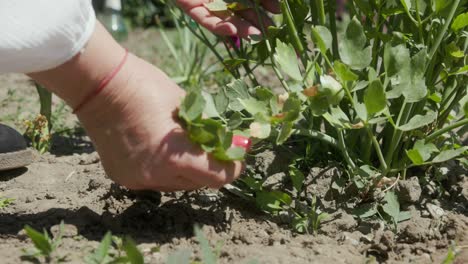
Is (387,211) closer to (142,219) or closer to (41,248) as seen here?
(142,219)

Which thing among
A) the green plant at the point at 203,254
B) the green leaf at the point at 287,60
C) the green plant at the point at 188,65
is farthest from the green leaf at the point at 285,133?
the green plant at the point at 188,65

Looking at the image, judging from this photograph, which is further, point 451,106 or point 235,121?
point 451,106

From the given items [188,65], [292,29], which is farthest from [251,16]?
[188,65]

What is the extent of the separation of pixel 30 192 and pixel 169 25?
2.70 meters

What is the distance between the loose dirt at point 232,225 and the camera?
54.9 inches

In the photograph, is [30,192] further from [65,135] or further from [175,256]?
[175,256]

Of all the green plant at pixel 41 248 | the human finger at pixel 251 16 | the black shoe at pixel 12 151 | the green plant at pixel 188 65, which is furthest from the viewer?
the green plant at pixel 188 65

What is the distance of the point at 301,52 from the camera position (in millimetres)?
1569

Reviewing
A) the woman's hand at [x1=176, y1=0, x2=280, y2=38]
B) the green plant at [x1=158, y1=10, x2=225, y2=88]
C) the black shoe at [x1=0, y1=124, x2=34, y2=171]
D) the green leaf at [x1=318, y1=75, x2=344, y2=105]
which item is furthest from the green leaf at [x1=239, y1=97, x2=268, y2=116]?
the green plant at [x1=158, y1=10, x2=225, y2=88]

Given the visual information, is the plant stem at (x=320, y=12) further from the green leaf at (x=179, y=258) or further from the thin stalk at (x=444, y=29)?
the green leaf at (x=179, y=258)

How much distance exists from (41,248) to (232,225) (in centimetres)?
40

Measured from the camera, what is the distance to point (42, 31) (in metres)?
1.35

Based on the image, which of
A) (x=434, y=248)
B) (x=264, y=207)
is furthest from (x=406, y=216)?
(x=264, y=207)

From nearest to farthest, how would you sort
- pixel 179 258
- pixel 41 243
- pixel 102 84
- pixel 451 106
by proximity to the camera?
pixel 179 258 → pixel 41 243 → pixel 102 84 → pixel 451 106
